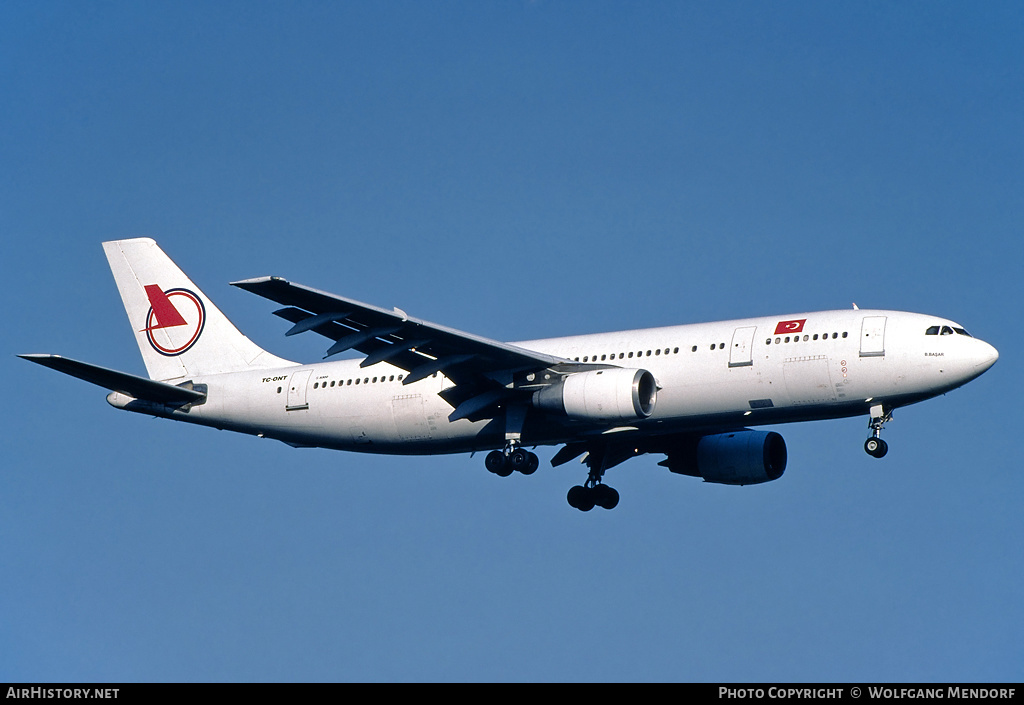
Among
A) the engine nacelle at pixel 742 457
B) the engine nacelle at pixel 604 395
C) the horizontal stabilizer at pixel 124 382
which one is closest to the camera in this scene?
the engine nacelle at pixel 604 395

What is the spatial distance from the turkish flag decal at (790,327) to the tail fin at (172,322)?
15998 millimetres

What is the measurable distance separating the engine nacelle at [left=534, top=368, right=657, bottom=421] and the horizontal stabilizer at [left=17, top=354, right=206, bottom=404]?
1194cm

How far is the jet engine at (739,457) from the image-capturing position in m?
44.8

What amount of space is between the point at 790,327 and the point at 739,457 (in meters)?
7.08

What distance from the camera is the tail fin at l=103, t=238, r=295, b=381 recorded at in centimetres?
4700

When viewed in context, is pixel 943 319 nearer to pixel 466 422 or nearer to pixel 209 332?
pixel 466 422

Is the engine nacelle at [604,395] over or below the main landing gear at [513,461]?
over

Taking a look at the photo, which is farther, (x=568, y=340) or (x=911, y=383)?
(x=568, y=340)

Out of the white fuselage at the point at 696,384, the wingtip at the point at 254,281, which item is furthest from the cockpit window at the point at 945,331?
the wingtip at the point at 254,281

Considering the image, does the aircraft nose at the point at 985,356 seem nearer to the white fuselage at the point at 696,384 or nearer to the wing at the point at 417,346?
the white fuselage at the point at 696,384

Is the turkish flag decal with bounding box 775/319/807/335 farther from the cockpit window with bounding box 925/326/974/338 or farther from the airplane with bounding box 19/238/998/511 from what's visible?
the cockpit window with bounding box 925/326/974/338

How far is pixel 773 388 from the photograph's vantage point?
38.2 metres
